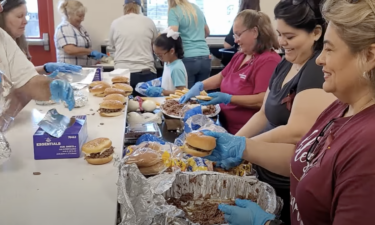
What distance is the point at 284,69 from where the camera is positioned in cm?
182

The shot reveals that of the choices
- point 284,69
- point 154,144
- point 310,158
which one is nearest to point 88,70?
point 154,144

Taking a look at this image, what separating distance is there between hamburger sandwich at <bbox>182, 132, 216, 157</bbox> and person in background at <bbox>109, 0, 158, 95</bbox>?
2.63 metres

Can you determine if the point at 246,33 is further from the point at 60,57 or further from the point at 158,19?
the point at 158,19

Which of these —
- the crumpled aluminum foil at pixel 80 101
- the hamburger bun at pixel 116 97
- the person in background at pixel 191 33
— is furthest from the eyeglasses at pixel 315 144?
the person in background at pixel 191 33

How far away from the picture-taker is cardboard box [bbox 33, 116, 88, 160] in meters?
1.51

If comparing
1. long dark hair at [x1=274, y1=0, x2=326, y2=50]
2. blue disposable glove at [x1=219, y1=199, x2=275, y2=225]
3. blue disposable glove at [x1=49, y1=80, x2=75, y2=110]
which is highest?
long dark hair at [x1=274, y1=0, x2=326, y2=50]

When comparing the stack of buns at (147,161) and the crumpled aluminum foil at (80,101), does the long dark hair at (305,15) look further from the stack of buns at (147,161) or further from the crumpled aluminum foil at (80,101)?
the crumpled aluminum foil at (80,101)

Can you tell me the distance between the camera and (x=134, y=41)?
13.1 ft

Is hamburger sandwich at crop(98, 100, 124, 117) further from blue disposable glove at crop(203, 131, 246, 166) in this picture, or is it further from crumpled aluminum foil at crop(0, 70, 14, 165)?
blue disposable glove at crop(203, 131, 246, 166)

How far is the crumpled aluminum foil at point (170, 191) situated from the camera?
1.16 m

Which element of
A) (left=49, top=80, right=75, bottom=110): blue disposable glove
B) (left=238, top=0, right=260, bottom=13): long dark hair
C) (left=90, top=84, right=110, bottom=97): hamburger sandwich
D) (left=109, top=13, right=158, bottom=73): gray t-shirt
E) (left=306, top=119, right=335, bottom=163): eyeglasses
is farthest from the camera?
(left=238, top=0, right=260, bottom=13): long dark hair

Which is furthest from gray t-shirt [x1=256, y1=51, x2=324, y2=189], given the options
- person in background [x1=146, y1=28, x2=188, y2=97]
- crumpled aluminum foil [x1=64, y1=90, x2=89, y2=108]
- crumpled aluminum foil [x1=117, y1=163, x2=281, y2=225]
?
person in background [x1=146, y1=28, x2=188, y2=97]

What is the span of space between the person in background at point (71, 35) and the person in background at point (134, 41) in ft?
1.31

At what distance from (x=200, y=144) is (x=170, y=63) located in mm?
1998
